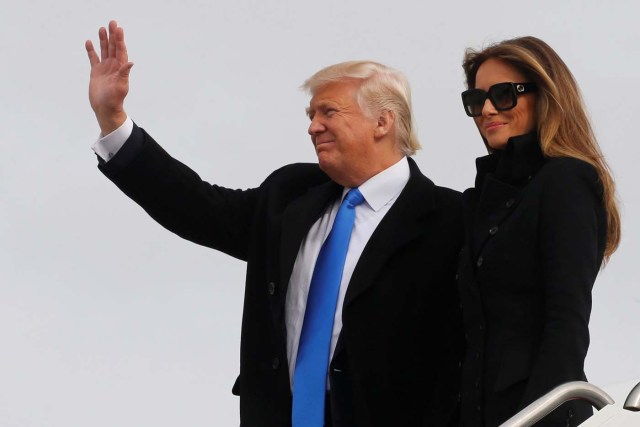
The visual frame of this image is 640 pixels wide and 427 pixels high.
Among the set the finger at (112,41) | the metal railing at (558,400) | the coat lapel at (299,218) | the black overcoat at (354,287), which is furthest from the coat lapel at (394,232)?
the metal railing at (558,400)

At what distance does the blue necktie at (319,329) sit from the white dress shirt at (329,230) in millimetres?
23

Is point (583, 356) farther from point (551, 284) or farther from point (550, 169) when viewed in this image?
point (550, 169)

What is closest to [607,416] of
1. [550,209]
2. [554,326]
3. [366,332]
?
[554,326]

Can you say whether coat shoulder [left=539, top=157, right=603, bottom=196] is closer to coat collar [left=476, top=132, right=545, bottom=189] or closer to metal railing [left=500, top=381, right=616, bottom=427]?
coat collar [left=476, top=132, right=545, bottom=189]

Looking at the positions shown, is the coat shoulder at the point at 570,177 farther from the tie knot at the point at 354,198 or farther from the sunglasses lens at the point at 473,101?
the tie knot at the point at 354,198

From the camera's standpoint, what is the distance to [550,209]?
184 inches

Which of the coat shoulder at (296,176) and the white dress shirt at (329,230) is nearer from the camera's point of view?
the white dress shirt at (329,230)

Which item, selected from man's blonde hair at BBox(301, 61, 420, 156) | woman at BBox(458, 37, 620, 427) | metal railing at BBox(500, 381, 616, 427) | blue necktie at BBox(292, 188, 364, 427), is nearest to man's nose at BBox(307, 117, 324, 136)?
man's blonde hair at BBox(301, 61, 420, 156)

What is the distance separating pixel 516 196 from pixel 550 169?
0.15 metres

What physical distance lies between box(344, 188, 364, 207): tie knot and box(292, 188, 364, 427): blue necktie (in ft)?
0.18

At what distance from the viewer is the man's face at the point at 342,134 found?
18.8 feet

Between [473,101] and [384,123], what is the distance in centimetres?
85

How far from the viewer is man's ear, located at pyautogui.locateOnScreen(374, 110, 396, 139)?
585 centimetres

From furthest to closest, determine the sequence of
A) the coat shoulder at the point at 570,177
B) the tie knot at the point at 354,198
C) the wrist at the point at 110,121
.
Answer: the tie knot at the point at 354,198 → the wrist at the point at 110,121 → the coat shoulder at the point at 570,177
